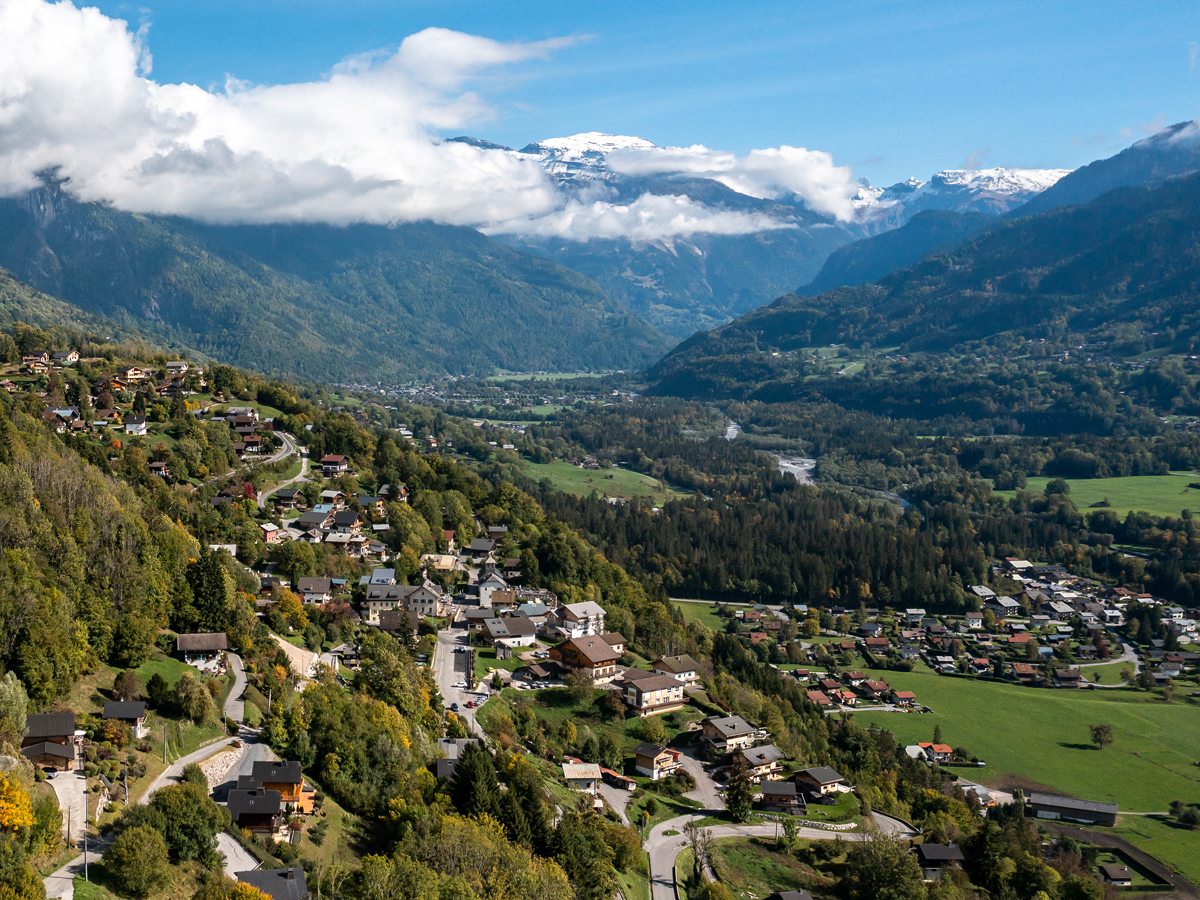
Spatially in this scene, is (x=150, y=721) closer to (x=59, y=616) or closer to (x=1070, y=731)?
(x=59, y=616)

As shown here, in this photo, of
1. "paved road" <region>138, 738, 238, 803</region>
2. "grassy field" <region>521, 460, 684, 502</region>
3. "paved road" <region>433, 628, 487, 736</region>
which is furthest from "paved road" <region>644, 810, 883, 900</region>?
"grassy field" <region>521, 460, 684, 502</region>

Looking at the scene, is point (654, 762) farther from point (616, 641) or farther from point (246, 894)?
point (246, 894)

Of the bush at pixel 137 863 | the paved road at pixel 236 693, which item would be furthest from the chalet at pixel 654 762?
the bush at pixel 137 863

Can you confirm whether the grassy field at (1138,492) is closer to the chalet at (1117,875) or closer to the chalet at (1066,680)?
the chalet at (1066,680)

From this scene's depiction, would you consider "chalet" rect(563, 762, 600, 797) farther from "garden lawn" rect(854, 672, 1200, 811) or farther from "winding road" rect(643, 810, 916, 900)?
"garden lawn" rect(854, 672, 1200, 811)

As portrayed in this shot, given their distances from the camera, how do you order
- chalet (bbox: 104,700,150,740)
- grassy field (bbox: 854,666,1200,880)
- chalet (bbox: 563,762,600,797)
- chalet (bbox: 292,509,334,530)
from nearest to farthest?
chalet (bbox: 104,700,150,740)
chalet (bbox: 563,762,600,797)
grassy field (bbox: 854,666,1200,880)
chalet (bbox: 292,509,334,530)
